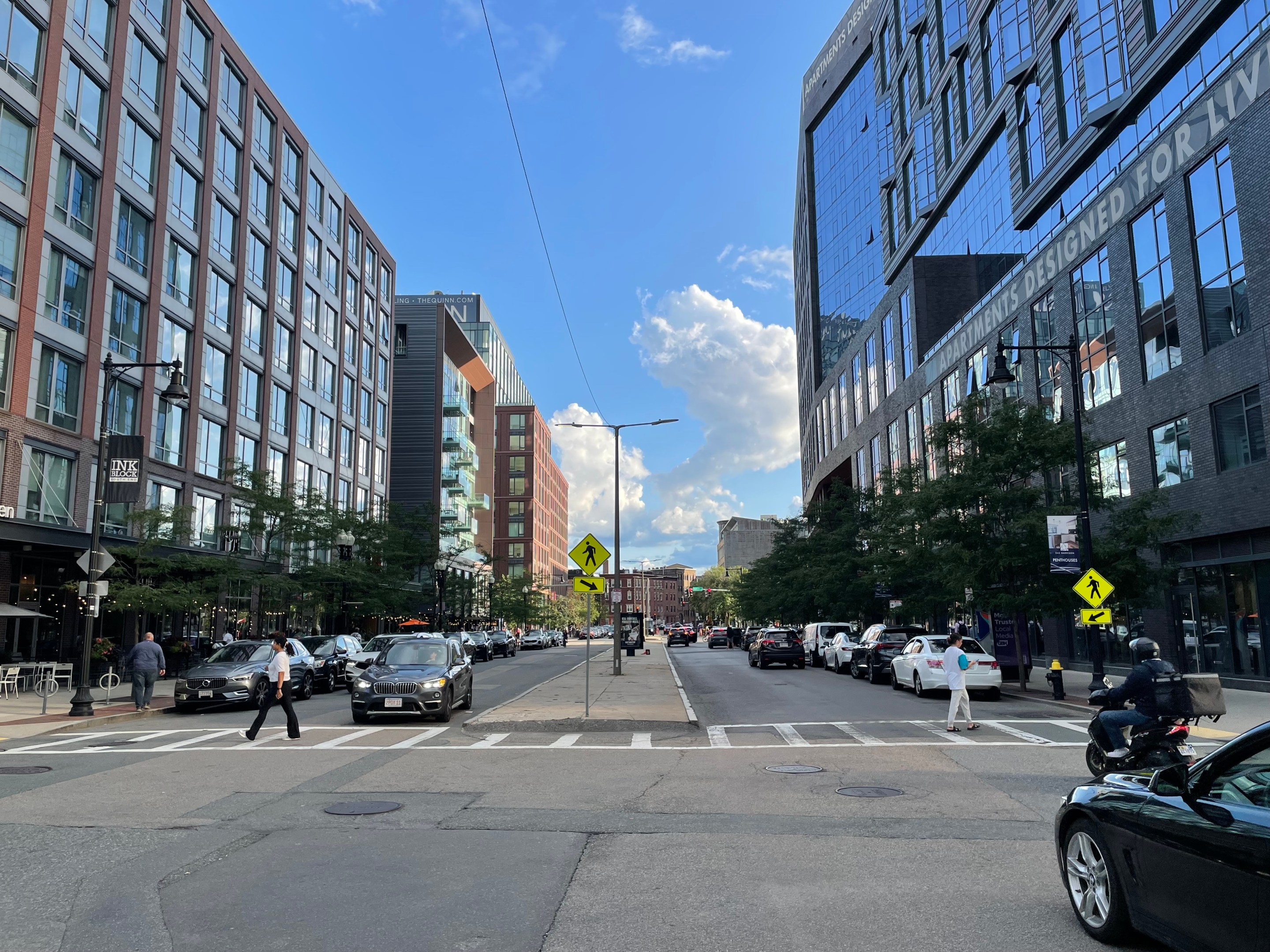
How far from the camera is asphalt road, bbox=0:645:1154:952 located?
5.24 metres

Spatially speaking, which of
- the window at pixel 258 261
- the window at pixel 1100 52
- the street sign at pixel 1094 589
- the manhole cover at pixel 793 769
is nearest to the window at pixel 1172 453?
the street sign at pixel 1094 589

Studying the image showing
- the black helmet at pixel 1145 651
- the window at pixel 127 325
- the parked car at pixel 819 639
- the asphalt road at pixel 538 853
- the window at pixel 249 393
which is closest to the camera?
the asphalt road at pixel 538 853

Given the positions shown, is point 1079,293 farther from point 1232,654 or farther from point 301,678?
point 301,678

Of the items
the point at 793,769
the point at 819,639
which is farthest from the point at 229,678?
the point at 819,639

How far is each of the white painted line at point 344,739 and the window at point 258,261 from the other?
3308cm

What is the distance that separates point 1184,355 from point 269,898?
25421 mm

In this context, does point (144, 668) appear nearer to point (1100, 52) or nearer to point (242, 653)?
point (242, 653)

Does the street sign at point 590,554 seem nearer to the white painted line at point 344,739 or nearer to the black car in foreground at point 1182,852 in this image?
the white painted line at point 344,739

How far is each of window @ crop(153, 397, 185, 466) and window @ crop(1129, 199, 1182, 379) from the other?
3364 cm

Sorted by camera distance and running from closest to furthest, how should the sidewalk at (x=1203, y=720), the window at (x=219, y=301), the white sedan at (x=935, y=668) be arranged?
the sidewalk at (x=1203, y=720), the white sedan at (x=935, y=668), the window at (x=219, y=301)

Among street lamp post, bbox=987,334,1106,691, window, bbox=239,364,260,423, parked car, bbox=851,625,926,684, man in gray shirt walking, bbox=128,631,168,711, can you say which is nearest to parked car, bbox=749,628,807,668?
parked car, bbox=851,625,926,684

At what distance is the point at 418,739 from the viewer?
1493 centimetres

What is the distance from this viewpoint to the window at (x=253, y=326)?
43.5m

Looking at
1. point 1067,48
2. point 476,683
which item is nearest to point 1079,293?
point 1067,48
